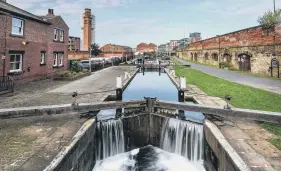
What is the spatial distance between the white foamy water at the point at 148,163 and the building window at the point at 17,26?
13.6 metres

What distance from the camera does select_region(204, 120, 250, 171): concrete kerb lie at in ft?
14.8

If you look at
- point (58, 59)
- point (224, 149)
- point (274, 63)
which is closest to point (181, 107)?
point (224, 149)

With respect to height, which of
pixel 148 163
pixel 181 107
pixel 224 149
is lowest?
pixel 148 163

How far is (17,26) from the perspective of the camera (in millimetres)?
16453

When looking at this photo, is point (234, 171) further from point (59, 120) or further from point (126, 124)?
point (59, 120)

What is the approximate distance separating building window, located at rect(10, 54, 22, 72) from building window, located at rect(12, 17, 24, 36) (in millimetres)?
1725

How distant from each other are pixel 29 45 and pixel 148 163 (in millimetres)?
15192

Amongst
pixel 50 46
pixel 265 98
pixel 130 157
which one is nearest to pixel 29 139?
pixel 130 157

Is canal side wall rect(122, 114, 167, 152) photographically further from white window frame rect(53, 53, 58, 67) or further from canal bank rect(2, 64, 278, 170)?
white window frame rect(53, 53, 58, 67)

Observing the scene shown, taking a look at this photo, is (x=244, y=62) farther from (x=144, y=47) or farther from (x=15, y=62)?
(x=144, y=47)

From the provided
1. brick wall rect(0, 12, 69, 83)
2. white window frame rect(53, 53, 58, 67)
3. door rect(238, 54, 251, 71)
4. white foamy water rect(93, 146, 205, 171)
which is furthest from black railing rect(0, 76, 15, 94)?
door rect(238, 54, 251, 71)

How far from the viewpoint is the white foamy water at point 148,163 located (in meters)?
7.24

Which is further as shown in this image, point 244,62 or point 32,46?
point 244,62

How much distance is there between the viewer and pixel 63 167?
190 inches
